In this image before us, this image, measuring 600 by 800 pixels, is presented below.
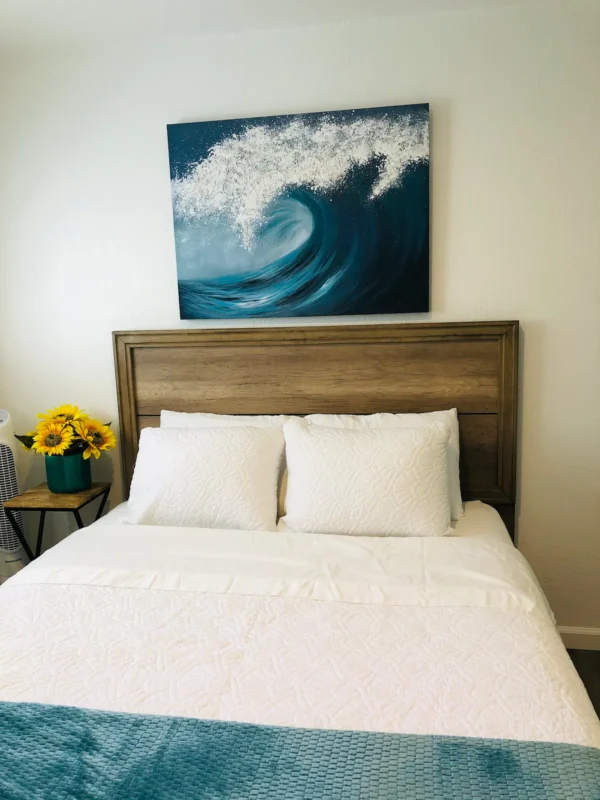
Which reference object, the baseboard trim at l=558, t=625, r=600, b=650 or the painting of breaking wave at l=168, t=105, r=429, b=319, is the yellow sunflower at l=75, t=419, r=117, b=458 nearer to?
the painting of breaking wave at l=168, t=105, r=429, b=319

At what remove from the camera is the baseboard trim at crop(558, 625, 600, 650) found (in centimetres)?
269

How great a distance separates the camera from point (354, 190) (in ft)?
8.41

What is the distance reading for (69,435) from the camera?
8.71 ft

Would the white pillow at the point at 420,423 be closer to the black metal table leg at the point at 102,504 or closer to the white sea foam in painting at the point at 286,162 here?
the white sea foam in painting at the point at 286,162

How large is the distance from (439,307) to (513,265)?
32cm

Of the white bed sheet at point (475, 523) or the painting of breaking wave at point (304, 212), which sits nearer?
the white bed sheet at point (475, 523)

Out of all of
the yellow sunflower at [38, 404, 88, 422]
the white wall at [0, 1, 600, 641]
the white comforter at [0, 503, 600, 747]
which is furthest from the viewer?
the yellow sunflower at [38, 404, 88, 422]

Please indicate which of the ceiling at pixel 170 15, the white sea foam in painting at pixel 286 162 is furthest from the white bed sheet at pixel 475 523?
the ceiling at pixel 170 15

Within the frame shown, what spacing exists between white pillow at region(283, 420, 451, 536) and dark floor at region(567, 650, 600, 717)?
0.82 meters

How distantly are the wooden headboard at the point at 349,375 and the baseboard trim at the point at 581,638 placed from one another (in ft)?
1.61

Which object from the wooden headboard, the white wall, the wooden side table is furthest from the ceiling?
the wooden side table

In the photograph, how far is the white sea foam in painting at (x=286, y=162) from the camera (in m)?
2.52

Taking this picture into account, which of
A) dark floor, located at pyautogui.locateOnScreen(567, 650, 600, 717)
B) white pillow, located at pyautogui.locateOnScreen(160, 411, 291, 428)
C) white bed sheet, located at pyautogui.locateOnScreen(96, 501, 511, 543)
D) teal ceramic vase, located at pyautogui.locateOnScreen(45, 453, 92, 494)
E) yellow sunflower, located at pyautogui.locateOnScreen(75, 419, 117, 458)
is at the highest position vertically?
white pillow, located at pyautogui.locateOnScreen(160, 411, 291, 428)

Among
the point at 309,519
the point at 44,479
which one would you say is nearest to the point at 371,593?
the point at 309,519
